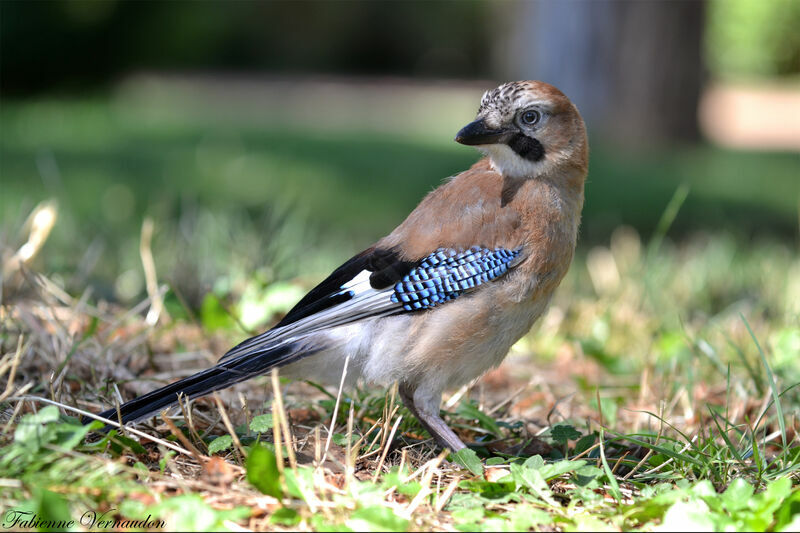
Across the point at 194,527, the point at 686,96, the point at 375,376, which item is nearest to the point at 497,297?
the point at 375,376

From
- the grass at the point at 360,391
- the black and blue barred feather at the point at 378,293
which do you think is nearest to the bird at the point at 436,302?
the black and blue barred feather at the point at 378,293

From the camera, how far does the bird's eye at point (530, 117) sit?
347cm

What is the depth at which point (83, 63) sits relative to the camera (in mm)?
17781

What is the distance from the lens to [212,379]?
2.99 m

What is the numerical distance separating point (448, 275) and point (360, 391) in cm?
63

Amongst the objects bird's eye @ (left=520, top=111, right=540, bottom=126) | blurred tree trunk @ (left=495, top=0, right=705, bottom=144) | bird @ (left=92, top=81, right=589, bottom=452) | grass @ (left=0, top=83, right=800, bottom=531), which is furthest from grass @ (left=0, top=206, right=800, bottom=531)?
blurred tree trunk @ (left=495, top=0, right=705, bottom=144)

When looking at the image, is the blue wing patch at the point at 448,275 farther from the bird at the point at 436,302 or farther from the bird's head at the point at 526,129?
the bird's head at the point at 526,129

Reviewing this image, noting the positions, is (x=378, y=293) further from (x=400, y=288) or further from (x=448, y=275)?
(x=448, y=275)

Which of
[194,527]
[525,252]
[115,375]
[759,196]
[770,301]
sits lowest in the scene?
[759,196]

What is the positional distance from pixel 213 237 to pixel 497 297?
2926 millimetres

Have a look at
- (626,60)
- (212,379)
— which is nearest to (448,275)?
(212,379)

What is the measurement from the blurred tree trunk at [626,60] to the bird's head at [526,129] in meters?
6.89

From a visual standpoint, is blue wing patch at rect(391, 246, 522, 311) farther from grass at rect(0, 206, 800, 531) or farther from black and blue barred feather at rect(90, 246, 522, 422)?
grass at rect(0, 206, 800, 531)

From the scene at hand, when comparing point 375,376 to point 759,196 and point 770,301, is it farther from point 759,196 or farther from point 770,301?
point 759,196
